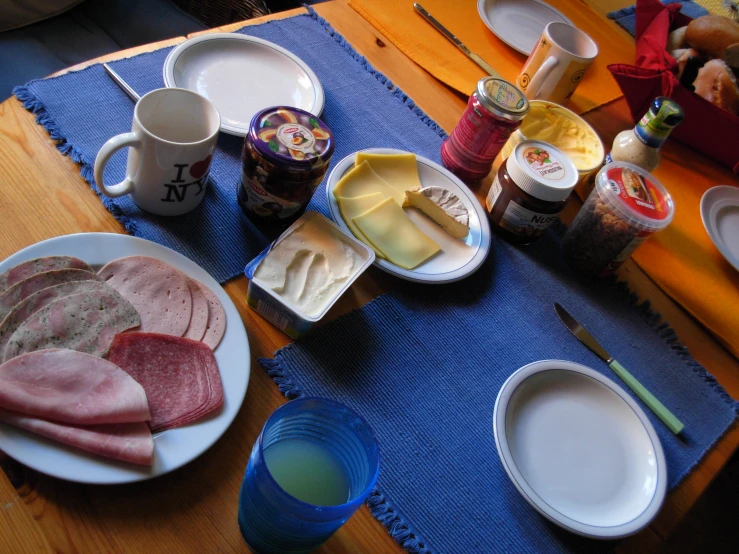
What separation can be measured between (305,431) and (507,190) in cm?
53

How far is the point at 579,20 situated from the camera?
4.93 ft

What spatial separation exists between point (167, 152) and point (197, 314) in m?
0.20

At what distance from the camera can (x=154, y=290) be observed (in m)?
0.64

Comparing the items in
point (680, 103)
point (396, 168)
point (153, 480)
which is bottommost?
point (153, 480)

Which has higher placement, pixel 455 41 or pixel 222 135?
pixel 455 41

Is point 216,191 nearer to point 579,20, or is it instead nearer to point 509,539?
point 509,539

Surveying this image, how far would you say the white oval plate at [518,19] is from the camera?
131 cm

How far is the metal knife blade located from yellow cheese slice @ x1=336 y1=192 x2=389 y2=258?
0.30 m

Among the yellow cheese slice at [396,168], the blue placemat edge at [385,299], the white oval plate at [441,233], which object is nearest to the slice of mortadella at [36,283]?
the blue placemat edge at [385,299]

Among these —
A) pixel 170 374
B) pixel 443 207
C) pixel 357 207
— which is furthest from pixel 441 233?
pixel 170 374

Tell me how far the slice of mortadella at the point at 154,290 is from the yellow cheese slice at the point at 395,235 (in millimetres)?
291

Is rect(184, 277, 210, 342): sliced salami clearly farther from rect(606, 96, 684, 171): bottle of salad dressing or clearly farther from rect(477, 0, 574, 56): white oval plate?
rect(477, 0, 574, 56): white oval plate

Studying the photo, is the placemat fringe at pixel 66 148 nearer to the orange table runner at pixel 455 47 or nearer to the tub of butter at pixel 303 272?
the tub of butter at pixel 303 272

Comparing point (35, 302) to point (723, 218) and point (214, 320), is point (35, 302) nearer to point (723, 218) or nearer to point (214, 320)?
point (214, 320)
